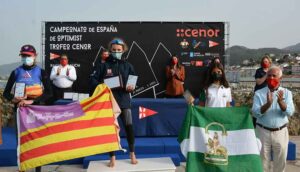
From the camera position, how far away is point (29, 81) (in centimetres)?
488

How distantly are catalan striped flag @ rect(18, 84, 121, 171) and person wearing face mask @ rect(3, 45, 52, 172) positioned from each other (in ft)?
0.47

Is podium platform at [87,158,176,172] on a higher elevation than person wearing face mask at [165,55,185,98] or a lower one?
lower

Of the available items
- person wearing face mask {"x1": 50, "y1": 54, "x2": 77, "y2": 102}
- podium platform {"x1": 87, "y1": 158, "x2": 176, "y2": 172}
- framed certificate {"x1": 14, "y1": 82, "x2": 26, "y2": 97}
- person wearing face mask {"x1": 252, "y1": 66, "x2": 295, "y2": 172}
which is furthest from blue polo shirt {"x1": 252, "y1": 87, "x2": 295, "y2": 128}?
person wearing face mask {"x1": 50, "y1": 54, "x2": 77, "y2": 102}

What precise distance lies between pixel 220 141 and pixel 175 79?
5.12 meters

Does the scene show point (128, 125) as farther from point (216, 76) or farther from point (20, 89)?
point (20, 89)

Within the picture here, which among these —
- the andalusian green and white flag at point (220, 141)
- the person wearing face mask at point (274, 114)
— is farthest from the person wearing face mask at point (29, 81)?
the person wearing face mask at point (274, 114)

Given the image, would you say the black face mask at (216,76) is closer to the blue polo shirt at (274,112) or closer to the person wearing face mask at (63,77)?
the blue polo shirt at (274,112)

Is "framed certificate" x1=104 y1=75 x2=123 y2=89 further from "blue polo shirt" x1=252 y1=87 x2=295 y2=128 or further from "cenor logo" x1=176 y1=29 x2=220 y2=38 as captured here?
"cenor logo" x1=176 y1=29 x2=220 y2=38

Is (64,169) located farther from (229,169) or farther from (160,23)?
(160,23)

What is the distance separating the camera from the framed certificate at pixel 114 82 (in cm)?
497

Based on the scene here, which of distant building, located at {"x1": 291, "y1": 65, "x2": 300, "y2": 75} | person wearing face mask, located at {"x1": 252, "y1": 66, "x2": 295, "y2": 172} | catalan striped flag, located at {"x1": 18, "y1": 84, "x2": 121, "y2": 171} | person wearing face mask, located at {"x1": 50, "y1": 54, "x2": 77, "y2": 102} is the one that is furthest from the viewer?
distant building, located at {"x1": 291, "y1": 65, "x2": 300, "y2": 75}

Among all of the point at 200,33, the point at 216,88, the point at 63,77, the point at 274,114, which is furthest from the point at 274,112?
the point at 200,33

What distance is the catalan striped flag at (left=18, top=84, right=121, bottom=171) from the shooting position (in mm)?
4785

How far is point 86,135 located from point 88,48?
5690 millimetres
